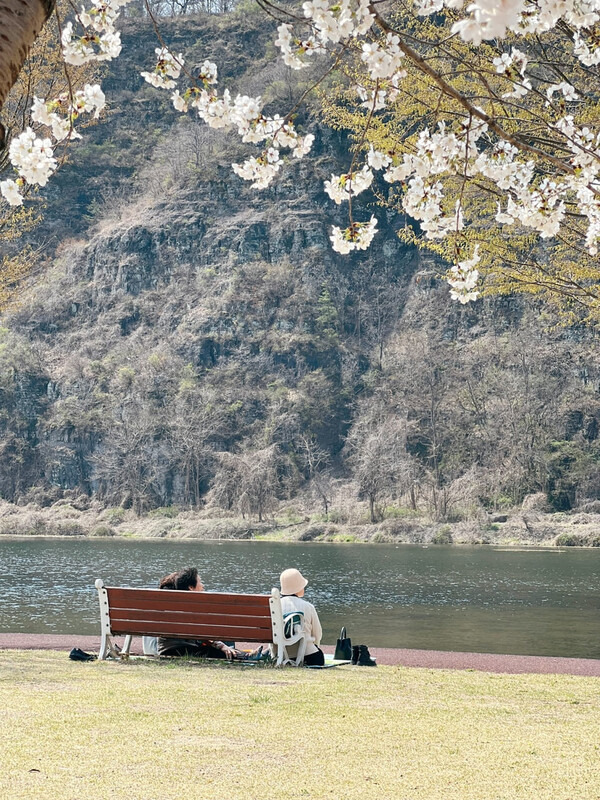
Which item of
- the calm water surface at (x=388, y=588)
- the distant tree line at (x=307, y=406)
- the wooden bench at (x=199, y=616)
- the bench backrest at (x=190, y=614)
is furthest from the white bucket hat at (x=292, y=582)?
the distant tree line at (x=307, y=406)

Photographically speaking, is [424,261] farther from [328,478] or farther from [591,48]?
[591,48]

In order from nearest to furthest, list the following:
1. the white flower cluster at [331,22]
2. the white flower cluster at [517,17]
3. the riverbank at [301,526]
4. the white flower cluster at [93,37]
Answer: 1. the white flower cluster at [517,17]
2. the white flower cluster at [331,22]
3. the white flower cluster at [93,37]
4. the riverbank at [301,526]

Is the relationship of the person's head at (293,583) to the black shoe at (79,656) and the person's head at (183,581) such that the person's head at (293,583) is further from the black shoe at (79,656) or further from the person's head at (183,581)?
→ the black shoe at (79,656)

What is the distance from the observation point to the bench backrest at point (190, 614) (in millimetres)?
8578

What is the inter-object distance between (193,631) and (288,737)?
3480mm

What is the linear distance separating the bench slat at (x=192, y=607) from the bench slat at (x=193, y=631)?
0.46ft

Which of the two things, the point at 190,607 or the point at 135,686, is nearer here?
the point at 135,686

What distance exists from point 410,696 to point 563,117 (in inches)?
180

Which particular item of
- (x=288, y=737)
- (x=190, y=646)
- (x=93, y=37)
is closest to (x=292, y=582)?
(x=190, y=646)

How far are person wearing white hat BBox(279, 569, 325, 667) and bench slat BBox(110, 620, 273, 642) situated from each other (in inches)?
14.0

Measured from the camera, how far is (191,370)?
253 feet

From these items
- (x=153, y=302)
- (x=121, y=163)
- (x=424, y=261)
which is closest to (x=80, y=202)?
(x=121, y=163)

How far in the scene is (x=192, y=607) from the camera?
8664mm

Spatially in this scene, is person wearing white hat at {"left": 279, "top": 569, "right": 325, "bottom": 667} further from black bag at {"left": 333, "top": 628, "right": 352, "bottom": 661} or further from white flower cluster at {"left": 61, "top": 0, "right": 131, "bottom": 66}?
white flower cluster at {"left": 61, "top": 0, "right": 131, "bottom": 66}
